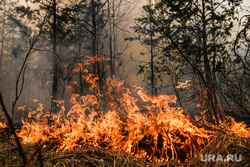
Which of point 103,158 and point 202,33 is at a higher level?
point 202,33

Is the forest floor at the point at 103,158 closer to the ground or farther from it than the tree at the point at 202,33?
closer to the ground

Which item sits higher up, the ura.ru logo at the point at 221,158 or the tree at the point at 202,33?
the tree at the point at 202,33

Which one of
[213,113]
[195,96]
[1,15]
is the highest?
[1,15]

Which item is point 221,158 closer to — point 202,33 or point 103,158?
point 103,158

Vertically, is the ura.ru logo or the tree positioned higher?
the tree

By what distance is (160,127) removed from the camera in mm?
2393

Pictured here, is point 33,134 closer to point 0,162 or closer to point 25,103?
point 0,162

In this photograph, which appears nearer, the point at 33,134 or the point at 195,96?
the point at 195,96

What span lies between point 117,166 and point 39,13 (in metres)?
10.9

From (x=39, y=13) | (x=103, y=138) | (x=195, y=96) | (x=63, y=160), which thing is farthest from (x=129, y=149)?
(x=39, y=13)

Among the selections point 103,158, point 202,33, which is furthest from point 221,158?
point 202,33

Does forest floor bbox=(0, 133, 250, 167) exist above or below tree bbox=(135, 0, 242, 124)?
below

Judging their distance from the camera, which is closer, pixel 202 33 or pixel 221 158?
pixel 221 158

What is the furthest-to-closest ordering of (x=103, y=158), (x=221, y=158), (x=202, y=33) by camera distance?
1. (x=202, y=33)
2. (x=103, y=158)
3. (x=221, y=158)
